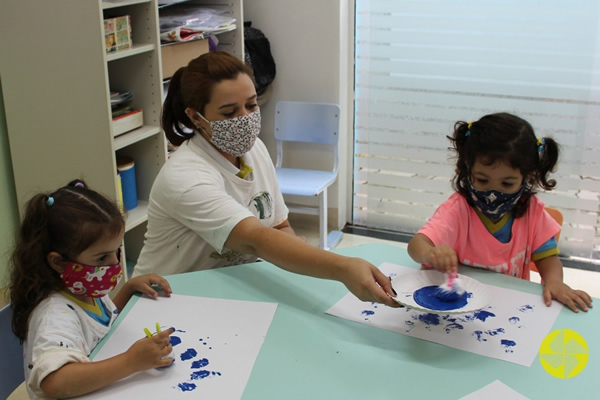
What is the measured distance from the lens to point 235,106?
1846 millimetres

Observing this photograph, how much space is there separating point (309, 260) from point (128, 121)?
158 centimetres

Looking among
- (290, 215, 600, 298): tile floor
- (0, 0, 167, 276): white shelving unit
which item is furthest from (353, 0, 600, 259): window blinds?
(0, 0, 167, 276): white shelving unit

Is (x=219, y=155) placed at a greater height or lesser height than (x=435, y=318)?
greater

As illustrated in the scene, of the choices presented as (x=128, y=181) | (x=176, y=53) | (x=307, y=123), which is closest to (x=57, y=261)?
(x=128, y=181)

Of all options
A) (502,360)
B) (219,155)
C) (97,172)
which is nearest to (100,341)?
(219,155)

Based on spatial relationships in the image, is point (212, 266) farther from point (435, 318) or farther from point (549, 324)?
point (549, 324)

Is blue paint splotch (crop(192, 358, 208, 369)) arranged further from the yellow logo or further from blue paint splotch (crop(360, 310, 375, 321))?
the yellow logo

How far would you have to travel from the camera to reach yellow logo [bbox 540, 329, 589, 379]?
1.29m

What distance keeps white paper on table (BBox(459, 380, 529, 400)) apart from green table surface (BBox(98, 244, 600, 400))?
0.04 ft

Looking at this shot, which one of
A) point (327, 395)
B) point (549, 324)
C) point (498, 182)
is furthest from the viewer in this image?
point (498, 182)

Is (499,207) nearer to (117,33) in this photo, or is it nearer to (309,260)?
(309,260)

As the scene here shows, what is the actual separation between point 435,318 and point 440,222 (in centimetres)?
38

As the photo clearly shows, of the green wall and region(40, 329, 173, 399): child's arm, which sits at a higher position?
region(40, 329, 173, 399): child's arm

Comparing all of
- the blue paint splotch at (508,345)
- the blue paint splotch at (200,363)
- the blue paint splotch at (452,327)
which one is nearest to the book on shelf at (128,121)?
the blue paint splotch at (200,363)
